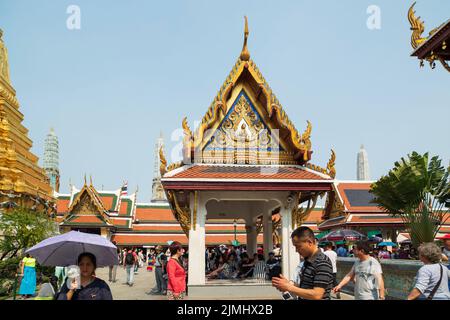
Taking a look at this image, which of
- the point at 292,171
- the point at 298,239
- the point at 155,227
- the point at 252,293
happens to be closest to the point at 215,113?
the point at 292,171

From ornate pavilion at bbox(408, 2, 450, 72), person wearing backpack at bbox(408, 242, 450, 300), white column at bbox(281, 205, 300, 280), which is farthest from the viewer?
white column at bbox(281, 205, 300, 280)

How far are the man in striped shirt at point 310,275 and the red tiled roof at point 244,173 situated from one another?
7938 millimetres

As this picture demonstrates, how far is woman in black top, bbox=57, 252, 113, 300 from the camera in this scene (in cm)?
401

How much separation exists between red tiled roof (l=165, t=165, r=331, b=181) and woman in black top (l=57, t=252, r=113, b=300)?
24.5 feet

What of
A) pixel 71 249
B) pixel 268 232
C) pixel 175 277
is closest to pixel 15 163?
pixel 268 232

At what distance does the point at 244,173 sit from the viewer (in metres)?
12.2

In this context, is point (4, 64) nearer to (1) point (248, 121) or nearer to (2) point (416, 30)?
(1) point (248, 121)

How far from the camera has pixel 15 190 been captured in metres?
20.8

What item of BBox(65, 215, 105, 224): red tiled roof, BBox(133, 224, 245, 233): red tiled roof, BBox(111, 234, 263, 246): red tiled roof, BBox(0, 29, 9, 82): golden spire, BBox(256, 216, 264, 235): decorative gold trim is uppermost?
BBox(0, 29, 9, 82): golden spire

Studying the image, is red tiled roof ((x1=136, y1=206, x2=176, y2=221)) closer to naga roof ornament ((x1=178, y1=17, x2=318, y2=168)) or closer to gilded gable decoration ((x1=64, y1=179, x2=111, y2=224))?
gilded gable decoration ((x1=64, y1=179, x2=111, y2=224))

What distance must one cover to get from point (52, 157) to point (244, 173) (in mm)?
81924

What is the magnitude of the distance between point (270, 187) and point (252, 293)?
315 cm

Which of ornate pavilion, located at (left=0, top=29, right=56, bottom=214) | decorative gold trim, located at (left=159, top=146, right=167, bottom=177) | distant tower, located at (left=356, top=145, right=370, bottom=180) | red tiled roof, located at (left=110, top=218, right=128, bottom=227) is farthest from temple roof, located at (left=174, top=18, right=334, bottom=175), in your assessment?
distant tower, located at (left=356, top=145, right=370, bottom=180)

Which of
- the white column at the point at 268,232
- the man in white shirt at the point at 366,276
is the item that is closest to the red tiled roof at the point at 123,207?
the white column at the point at 268,232
